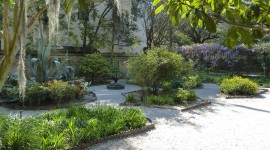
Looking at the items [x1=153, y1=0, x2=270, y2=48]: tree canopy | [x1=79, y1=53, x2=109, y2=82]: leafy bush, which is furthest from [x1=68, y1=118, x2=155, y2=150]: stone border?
[x1=79, y1=53, x2=109, y2=82]: leafy bush

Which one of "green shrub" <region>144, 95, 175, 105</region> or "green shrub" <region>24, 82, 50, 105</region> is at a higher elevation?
"green shrub" <region>24, 82, 50, 105</region>

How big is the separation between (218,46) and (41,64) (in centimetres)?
1229

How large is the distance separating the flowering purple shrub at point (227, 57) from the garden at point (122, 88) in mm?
64

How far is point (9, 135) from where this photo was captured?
419 cm

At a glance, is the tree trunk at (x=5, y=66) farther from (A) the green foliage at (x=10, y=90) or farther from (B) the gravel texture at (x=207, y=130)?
(A) the green foliage at (x=10, y=90)

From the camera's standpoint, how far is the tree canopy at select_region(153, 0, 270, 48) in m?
1.45

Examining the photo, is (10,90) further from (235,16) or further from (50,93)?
(235,16)

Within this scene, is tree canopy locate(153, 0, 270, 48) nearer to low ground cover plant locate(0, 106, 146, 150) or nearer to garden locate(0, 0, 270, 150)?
garden locate(0, 0, 270, 150)

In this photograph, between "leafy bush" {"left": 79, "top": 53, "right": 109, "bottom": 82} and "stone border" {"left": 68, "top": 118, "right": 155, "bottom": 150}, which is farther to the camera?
"leafy bush" {"left": 79, "top": 53, "right": 109, "bottom": 82}

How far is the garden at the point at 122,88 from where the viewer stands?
1.82 metres

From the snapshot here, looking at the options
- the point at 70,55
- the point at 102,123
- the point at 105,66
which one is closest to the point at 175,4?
the point at 102,123

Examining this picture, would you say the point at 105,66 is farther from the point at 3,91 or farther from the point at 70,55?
the point at 3,91

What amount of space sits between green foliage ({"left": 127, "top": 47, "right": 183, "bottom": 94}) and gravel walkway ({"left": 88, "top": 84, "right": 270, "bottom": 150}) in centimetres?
166

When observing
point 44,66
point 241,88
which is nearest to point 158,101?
point 44,66
